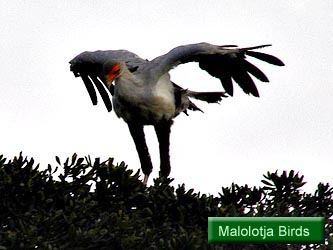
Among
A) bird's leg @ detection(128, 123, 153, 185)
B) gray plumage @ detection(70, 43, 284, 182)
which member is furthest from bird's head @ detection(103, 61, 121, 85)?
bird's leg @ detection(128, 123, 153, 185)

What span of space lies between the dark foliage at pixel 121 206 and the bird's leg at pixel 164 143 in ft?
10.4

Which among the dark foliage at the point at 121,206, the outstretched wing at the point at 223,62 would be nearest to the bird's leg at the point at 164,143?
the outstretched wing at the point at 223,62

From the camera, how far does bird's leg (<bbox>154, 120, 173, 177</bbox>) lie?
18.1m

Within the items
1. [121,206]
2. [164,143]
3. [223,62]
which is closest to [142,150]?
[164,143]

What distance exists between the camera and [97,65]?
1944 cm

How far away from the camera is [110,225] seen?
506 inches

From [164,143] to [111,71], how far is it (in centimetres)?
145

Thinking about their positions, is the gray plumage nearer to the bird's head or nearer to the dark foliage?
the bird's head

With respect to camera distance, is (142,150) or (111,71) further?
(142,150)

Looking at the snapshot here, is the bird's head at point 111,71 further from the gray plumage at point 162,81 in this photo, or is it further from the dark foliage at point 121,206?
the dark foliage at point 121,206

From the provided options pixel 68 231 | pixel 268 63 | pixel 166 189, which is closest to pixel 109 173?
pixel 166 189

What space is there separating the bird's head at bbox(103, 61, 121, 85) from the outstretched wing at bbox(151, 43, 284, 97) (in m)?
0.52

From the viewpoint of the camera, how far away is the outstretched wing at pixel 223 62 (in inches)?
691

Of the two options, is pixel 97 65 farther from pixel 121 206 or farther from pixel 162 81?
pixel 121 206
